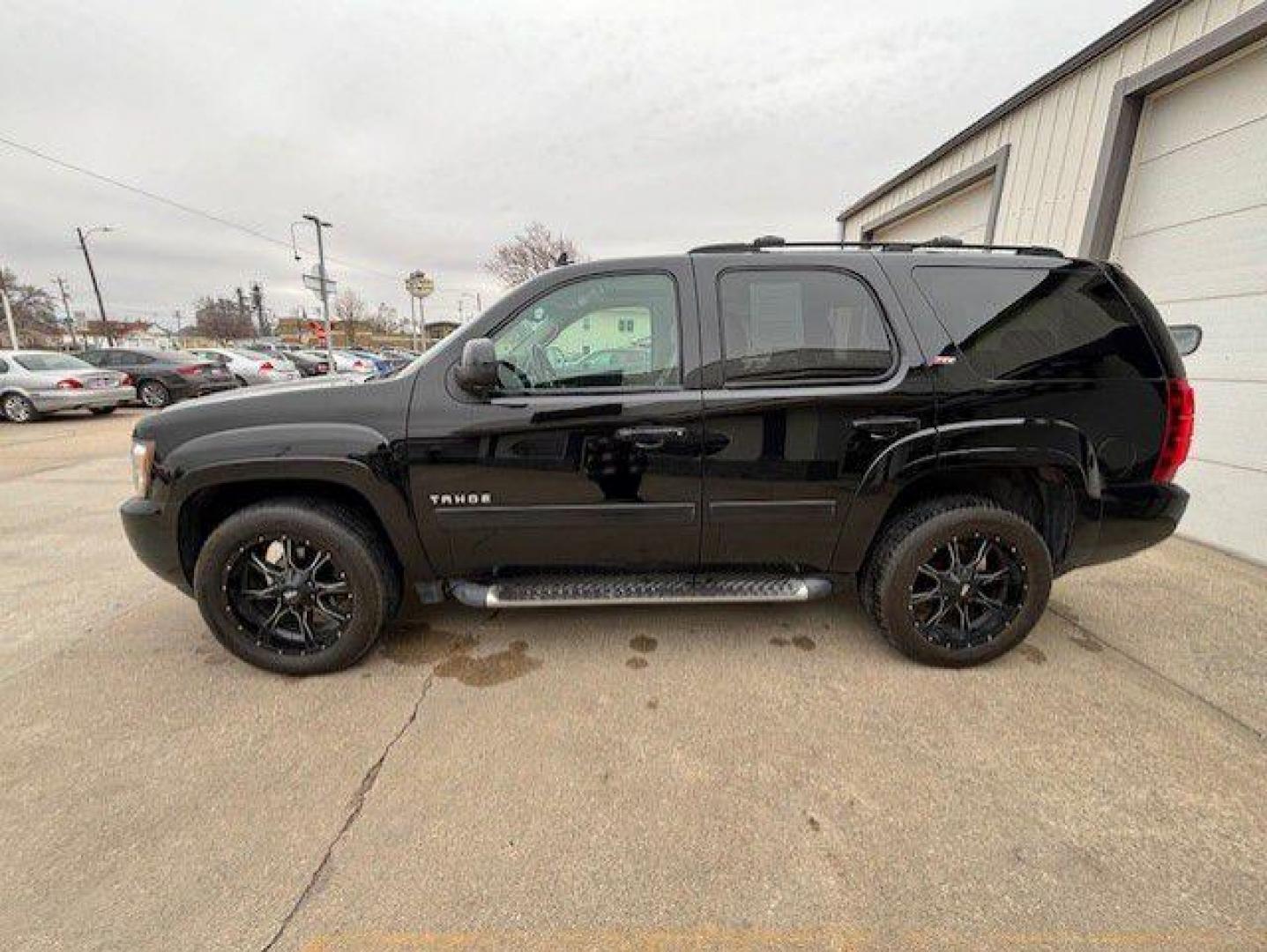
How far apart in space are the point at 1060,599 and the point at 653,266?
3079 millimetres

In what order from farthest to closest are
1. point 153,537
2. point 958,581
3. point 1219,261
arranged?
point 1219,261
point 958,581
point 153,537

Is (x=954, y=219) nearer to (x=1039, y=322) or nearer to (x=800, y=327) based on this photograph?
(x=1039, y=322)

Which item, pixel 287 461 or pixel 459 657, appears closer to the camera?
pixel 287 461

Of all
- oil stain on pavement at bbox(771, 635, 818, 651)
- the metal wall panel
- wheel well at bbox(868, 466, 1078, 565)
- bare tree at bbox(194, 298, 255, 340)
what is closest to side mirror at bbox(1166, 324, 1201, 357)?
wheel well at bbox(868, 466, 1078, 565)

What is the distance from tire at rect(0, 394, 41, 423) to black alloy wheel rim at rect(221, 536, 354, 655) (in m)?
12.2

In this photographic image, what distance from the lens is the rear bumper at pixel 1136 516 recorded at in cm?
261

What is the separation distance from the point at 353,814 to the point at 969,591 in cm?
269

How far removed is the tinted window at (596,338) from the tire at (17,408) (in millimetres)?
13147

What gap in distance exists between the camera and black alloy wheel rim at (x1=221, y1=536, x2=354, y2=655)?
8.54 feet

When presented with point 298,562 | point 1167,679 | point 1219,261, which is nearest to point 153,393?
point 298,562

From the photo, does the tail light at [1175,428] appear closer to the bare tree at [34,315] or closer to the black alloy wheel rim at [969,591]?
the black alloy wheel rim at [969,591]

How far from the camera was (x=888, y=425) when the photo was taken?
8.05 feet

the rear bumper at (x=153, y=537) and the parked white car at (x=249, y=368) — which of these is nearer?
the rear bumper at (x=153, y=537)

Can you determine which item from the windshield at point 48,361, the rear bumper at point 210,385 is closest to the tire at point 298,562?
the windshield at point 48,361
